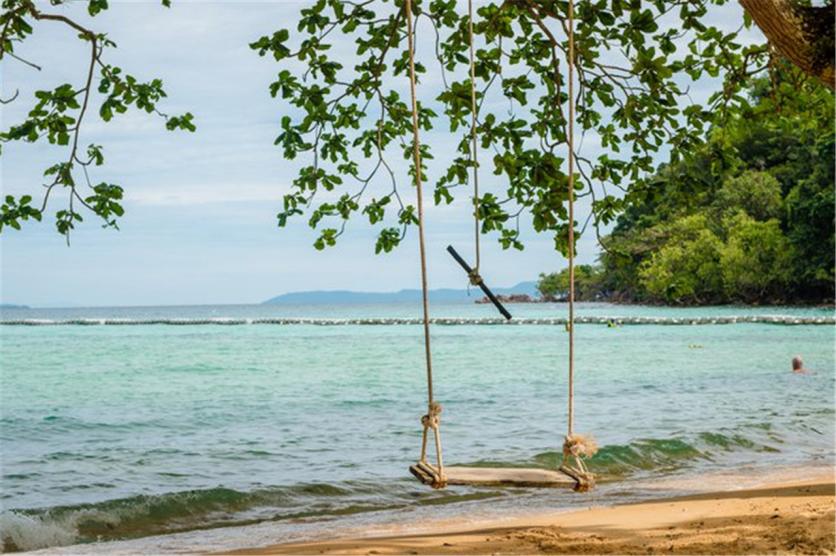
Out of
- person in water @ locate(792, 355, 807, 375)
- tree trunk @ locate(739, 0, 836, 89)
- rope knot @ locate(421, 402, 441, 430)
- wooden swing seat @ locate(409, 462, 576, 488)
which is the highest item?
tree trunk @ locate(739, 0, 836, 89)

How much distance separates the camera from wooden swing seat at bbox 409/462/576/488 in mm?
4164

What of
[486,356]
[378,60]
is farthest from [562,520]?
[486,356]

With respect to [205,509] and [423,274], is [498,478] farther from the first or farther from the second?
[205,509]

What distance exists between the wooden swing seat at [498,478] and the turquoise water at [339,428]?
3.29 metres

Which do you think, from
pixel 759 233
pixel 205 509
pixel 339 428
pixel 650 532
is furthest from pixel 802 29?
pixel 759 233

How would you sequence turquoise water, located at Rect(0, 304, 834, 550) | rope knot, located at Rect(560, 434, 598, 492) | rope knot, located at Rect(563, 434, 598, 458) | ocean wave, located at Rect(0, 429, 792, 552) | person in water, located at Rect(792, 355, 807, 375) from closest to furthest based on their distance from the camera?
1. rope knot, located at Rect(560, 434, 598, 492)
2. rope knot, located at Rect(563, 434, 598, 458)
3. ocean wave, located at Rect(0, 429, 792, 552)
4. turquoise water, located at Rect(0, 304, 834, 550)
5. person in water, located at Rect(792, 355, 807, 375)

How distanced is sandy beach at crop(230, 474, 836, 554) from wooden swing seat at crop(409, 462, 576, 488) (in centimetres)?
131

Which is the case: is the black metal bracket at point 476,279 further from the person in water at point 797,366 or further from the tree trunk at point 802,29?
the person in water at point 797,366

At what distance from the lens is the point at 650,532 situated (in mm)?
5945

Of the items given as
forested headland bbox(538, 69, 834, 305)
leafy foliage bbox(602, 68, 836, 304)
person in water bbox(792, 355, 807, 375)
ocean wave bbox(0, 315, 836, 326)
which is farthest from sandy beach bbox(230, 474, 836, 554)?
leafy foliage bbox(602, 68, 836, 304)

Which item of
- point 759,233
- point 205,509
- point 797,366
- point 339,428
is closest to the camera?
point 205,509

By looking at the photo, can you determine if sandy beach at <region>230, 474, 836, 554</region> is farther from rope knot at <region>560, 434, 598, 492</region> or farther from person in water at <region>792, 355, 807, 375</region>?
person in water at <region>792, 355, 807, 375</region>

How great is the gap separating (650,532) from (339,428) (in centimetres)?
790

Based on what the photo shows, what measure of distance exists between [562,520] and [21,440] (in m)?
8.79
